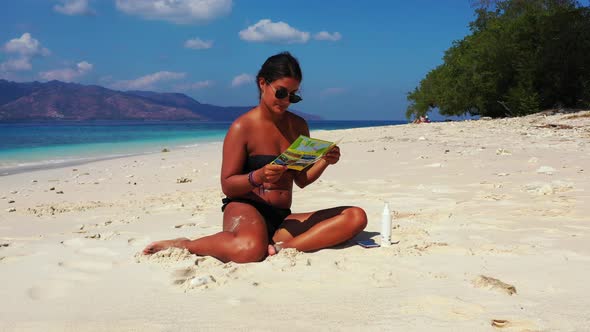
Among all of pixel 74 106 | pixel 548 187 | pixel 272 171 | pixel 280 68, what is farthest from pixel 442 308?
pixel 74 106

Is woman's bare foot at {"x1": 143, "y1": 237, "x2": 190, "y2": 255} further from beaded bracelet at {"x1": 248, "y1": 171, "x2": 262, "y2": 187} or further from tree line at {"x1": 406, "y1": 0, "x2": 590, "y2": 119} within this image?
tree line at {"x1": 406, "y1": 0, "x2": 590, "y2": 119}

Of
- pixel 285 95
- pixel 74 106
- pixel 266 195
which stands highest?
pixel 74 106

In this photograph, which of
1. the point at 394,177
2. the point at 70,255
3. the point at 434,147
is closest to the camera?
the point at 70,255

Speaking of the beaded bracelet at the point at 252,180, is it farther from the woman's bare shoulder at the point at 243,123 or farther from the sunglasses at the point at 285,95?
the sunglasses at the point at 285,95

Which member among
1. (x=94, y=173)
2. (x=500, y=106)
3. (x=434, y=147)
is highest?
(x=500, y=106)

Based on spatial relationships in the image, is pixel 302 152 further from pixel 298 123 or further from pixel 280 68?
pixel 298 123

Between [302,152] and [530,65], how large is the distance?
2246 cm

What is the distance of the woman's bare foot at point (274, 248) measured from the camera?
332 centimetres

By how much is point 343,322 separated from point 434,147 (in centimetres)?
874

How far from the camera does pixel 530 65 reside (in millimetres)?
22125

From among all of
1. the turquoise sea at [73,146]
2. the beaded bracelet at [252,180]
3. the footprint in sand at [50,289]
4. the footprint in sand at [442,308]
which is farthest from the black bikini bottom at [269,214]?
the turquoise sea at [73,146]

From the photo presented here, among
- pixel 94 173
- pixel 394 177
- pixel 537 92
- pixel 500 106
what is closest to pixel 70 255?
pixel 394 177

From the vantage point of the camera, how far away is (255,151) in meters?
3.63

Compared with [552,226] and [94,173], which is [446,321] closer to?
[552,226]
